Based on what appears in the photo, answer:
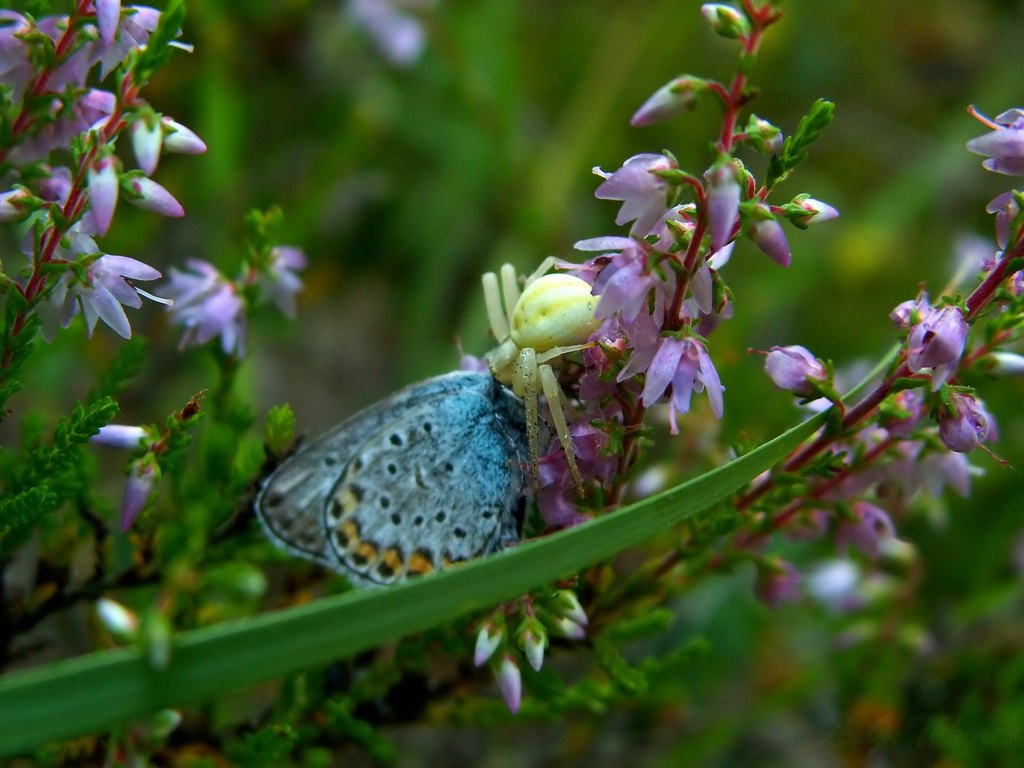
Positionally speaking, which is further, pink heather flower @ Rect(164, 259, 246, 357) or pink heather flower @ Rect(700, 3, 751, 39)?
pink heather flower @ Rect(164, 259, 246, 357)

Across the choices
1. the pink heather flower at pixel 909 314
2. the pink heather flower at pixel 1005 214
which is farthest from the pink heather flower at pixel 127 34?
the pink heather flower at pixel 1005 214

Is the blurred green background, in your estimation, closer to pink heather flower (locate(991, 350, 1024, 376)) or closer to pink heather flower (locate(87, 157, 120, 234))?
pink heather flower (locate(991, 350, 1024, 376))

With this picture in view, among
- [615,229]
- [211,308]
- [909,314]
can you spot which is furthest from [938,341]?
[615,229]

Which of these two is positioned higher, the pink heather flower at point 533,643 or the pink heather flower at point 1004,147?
the pink heather flower at point 1004,147

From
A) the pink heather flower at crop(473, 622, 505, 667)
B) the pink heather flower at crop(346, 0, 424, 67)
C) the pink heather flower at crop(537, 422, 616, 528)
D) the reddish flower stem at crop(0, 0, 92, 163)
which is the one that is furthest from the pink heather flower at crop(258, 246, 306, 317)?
the pink heather flower at crop(346, 0, 424, 67)

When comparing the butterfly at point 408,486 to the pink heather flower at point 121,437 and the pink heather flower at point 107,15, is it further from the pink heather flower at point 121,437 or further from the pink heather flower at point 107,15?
the pink heather flower at point 107,15

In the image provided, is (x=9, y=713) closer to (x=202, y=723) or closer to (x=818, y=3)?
(x=202, y=723)
